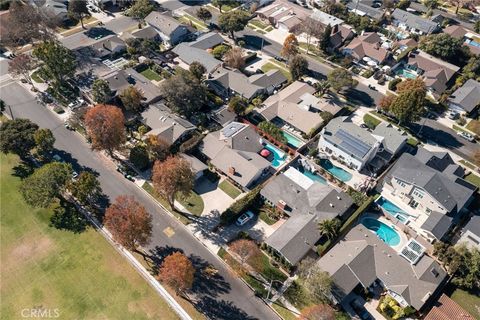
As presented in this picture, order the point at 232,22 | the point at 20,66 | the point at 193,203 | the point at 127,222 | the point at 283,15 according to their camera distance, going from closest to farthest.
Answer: the point at 127,222, the point at 193,203, the point at 20,66, the point at 232,22, the point at 283,15

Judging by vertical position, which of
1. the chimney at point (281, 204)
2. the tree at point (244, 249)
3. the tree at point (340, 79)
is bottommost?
the tree at point (244, 249)

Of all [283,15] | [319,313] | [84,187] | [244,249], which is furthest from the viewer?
[283,15]

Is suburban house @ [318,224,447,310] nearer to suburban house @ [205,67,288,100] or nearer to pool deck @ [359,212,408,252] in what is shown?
pool deck @ [359,212,408,252]

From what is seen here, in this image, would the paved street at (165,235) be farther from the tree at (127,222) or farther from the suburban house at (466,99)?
the suburban house at (466,99)

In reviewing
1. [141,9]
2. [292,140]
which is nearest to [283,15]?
[141,9]

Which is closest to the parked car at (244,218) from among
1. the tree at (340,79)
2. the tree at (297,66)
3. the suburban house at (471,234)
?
the suburban house at (471,234)

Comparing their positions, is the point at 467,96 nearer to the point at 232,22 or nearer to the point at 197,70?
the point at 232,22
